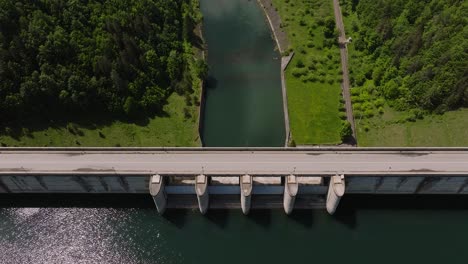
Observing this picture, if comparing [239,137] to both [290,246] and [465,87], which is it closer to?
[290,246]

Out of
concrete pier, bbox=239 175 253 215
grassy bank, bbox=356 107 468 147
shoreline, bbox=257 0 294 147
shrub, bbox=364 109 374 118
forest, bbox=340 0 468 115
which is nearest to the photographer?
concrete pier, bbox=239 175 253 215

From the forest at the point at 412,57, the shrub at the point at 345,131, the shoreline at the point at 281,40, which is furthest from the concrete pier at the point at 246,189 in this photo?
the forest at the point at 412,57

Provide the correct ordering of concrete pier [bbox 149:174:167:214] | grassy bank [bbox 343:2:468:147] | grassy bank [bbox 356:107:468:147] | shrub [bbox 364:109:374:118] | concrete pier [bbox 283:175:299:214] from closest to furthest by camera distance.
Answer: concrete pier [bbox 283:175:299:214] → concrete pier [bbox 149:174:167:214] → grassy bank [bbox 356:107:468:147] → grassy bank [bbox 343:2:468:147] → shrub [bbox 364:109:374:118]

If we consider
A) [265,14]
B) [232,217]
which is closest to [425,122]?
[232,217]

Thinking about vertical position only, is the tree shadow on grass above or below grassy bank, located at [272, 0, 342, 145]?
below

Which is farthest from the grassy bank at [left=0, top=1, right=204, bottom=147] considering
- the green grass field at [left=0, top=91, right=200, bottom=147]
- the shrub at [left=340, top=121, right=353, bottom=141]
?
the shrub at [left=340, top=121, right=353, bottom=141]

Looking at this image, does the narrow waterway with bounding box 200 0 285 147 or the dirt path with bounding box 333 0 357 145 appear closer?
the dirt path with bounding box 333 0 357 145

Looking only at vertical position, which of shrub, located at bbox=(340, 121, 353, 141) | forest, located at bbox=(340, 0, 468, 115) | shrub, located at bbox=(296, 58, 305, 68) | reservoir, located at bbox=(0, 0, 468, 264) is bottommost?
reservoir, located at bbox=(0, 0, 468, 264)

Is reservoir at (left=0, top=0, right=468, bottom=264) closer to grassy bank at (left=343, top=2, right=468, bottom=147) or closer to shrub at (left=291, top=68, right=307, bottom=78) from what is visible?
grassy bank at (left=343, top=2, right=468, bottom=147)
